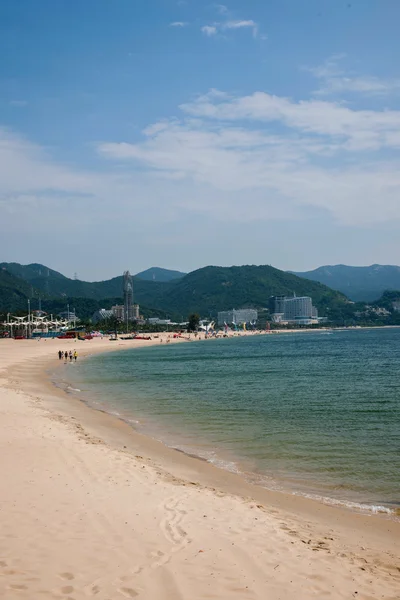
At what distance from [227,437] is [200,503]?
8395 mm

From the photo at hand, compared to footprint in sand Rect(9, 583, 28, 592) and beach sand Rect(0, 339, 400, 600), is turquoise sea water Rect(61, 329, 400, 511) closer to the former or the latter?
beach sand Rect(0, 339, 400, 600)

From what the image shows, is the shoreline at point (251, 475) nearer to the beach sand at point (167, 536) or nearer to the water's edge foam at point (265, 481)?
the water's edge foam at point (265, 481)

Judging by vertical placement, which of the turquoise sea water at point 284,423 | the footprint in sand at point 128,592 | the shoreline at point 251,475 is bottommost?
the turquoise sea water at point 284,423

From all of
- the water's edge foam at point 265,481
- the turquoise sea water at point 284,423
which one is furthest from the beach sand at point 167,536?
the turquoise sea water at point 284,423

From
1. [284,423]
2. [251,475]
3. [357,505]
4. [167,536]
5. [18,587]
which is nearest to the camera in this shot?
[18,587]

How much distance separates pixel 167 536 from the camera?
7922mm

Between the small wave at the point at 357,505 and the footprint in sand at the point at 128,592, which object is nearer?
the footprint in sand at the point at 128,592

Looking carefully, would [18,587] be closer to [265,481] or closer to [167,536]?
[167,536]

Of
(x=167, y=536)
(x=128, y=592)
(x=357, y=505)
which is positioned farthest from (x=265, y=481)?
(x=128, y=592)

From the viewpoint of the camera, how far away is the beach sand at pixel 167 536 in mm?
6281

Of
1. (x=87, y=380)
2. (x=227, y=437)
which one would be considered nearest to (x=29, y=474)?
(x=227, y=437)

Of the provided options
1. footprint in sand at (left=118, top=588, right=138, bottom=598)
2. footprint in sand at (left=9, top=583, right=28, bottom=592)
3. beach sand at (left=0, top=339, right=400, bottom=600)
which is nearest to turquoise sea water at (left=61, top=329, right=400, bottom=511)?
beach sand at (left=0, top=339, right=400, bottom=600)

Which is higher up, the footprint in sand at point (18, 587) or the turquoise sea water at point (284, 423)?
the footprint in sand at point (18, 587)

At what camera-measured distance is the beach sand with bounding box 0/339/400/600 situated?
628cm
